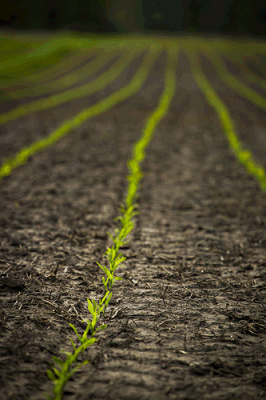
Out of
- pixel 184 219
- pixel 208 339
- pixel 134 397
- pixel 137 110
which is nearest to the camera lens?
pixel 134 397

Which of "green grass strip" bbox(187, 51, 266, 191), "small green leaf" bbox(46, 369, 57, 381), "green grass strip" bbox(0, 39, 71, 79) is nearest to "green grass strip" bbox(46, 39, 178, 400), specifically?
"small green leaf" bbox(46, 369, 57, 381)

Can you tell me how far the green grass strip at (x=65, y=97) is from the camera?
9881 millimetres

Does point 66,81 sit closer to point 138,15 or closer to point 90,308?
point 90,308

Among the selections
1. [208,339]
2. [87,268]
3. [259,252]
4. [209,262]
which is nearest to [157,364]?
[208,339]

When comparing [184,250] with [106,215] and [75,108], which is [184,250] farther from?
[75,108]

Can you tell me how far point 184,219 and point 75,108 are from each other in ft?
27.8

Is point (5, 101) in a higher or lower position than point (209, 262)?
higher

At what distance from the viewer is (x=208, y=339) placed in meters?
2.03

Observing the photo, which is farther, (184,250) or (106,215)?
(106,215)

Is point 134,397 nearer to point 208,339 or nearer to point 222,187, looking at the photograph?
point 208,339

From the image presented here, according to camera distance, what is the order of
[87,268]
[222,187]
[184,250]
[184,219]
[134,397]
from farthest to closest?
[222,187] → [184,219] → [184,250] → [87,268] → [134,397]

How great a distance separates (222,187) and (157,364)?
3.47 m

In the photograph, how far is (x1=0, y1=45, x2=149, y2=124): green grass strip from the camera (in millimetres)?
9881

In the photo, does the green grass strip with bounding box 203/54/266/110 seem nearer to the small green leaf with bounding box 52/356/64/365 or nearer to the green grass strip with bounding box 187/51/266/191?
the green grass strip with bounding box 187/51/266/191
